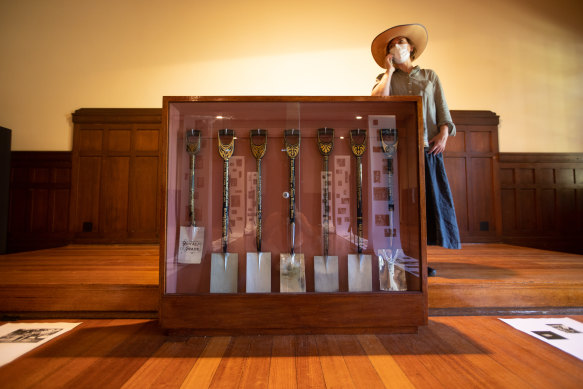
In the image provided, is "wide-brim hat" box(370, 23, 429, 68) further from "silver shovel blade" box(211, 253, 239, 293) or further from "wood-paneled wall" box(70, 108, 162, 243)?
"wood-paneled wall" box(70, 108, 162, 243)

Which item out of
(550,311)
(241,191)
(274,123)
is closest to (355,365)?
(241,191)

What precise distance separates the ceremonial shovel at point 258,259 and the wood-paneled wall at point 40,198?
332cm

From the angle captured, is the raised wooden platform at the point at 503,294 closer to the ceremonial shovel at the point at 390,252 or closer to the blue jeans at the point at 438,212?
the blue jeans at the point at 438,212

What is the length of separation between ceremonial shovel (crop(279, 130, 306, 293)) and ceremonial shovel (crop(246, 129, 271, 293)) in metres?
0.06

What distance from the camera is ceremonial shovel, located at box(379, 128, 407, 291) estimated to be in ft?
4.27

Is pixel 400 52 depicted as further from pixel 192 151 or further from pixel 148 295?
pixel 148 295

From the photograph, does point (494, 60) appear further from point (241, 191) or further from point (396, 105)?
point (241, 191)

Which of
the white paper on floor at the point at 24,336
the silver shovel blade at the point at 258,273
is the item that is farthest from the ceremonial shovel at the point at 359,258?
the white paper on floor at the point at 24,336

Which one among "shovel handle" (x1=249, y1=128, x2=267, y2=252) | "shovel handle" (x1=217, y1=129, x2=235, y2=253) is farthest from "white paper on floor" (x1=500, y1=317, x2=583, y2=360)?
"shovel handle" (x1=217, y1=129, x2=235, y2=253)

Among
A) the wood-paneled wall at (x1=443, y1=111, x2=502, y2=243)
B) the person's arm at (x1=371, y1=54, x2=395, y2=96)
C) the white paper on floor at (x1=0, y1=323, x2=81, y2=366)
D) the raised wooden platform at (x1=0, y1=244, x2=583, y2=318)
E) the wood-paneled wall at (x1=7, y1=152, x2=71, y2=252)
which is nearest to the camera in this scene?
the white paper on floor at (x1=0, y1=323, x2=81, y2=366)

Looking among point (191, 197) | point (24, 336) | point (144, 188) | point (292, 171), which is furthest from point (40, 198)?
point (292, 171)

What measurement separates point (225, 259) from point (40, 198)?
3.56 m

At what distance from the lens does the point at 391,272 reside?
1316 mm

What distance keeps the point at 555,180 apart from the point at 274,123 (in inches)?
166
